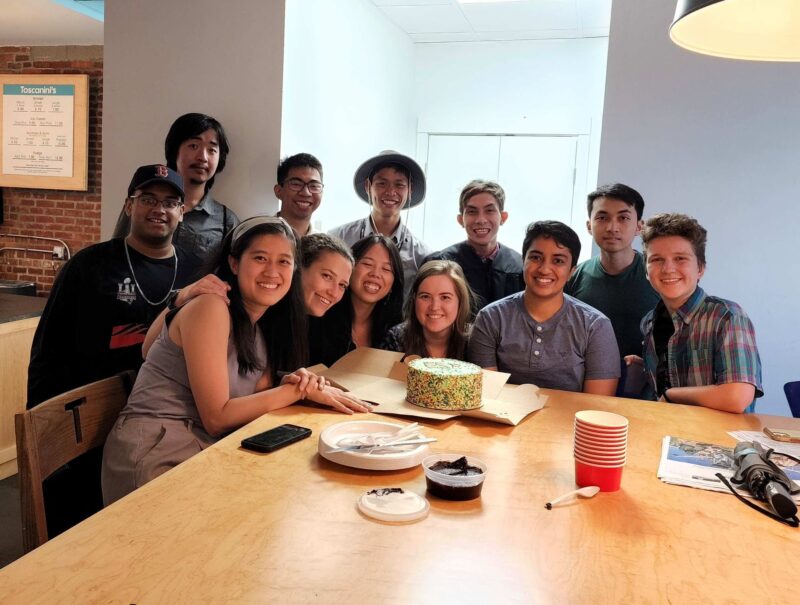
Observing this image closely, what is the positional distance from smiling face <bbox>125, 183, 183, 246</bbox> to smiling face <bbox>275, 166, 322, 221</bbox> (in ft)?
2.61

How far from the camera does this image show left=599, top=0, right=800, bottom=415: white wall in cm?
303

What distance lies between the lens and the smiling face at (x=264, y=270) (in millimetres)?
1936

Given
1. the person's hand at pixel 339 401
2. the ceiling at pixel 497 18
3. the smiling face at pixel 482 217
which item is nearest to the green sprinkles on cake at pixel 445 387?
the person's hand at pixel 339 401

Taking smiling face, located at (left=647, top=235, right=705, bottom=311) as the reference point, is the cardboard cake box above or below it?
below

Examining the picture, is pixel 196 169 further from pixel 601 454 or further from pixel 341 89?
pixel 601 454

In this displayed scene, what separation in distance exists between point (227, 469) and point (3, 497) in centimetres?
252

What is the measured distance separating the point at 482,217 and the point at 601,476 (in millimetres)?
1764

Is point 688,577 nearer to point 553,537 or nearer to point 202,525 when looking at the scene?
point 553,537

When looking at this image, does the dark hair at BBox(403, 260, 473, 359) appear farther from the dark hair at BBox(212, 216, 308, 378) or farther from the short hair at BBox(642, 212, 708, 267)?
the short hair at BBox(642, 212, 708, 267)

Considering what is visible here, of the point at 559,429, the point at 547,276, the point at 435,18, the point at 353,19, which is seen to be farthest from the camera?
the point at 435,18

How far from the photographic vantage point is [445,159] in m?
5.55

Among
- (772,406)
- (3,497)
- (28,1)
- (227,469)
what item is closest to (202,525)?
(227,469)

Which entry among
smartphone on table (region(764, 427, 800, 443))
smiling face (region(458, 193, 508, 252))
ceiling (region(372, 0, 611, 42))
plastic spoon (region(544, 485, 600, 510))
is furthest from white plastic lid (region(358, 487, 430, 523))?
ceiling (region(372, 0, 611, 42))

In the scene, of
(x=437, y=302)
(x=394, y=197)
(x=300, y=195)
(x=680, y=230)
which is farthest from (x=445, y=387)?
(x=300, y=195)
